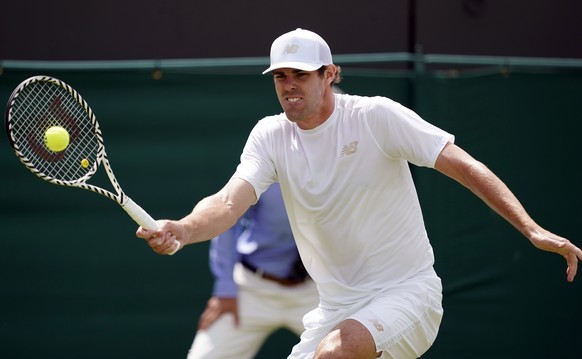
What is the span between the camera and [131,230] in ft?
23.8

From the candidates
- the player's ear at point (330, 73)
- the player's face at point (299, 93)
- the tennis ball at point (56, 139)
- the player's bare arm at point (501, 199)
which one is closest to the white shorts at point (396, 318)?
the player's bare arm at point (501, 199)

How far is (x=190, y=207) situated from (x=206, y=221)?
7.34 feet

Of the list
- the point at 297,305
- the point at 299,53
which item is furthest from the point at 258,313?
the point at 299,53

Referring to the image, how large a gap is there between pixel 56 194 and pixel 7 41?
Result: 3.98 ft

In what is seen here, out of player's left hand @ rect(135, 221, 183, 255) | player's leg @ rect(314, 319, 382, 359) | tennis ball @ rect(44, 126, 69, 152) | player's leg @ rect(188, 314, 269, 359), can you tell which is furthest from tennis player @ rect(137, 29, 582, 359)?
player's leg @ rect(188, 314, 269, 359)

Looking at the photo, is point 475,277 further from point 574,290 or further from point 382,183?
point 382,183

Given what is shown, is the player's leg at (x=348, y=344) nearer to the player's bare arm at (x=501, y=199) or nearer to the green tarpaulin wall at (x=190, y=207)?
the player's bare arm at (x=501, y=199)

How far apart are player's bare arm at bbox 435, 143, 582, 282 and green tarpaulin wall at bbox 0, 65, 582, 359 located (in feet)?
7.25

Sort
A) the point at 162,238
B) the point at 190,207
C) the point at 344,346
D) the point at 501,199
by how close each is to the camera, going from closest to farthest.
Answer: the point at 162,238
the point at 344,346
the point at 501,199
the point at 190,207

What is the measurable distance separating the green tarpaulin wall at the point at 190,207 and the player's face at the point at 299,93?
1.95 metres

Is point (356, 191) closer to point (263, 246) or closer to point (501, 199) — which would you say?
point (501, 199)

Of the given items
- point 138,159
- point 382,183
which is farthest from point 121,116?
point 382,183

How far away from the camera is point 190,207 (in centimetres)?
731

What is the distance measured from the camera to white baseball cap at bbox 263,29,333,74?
5.32 m
